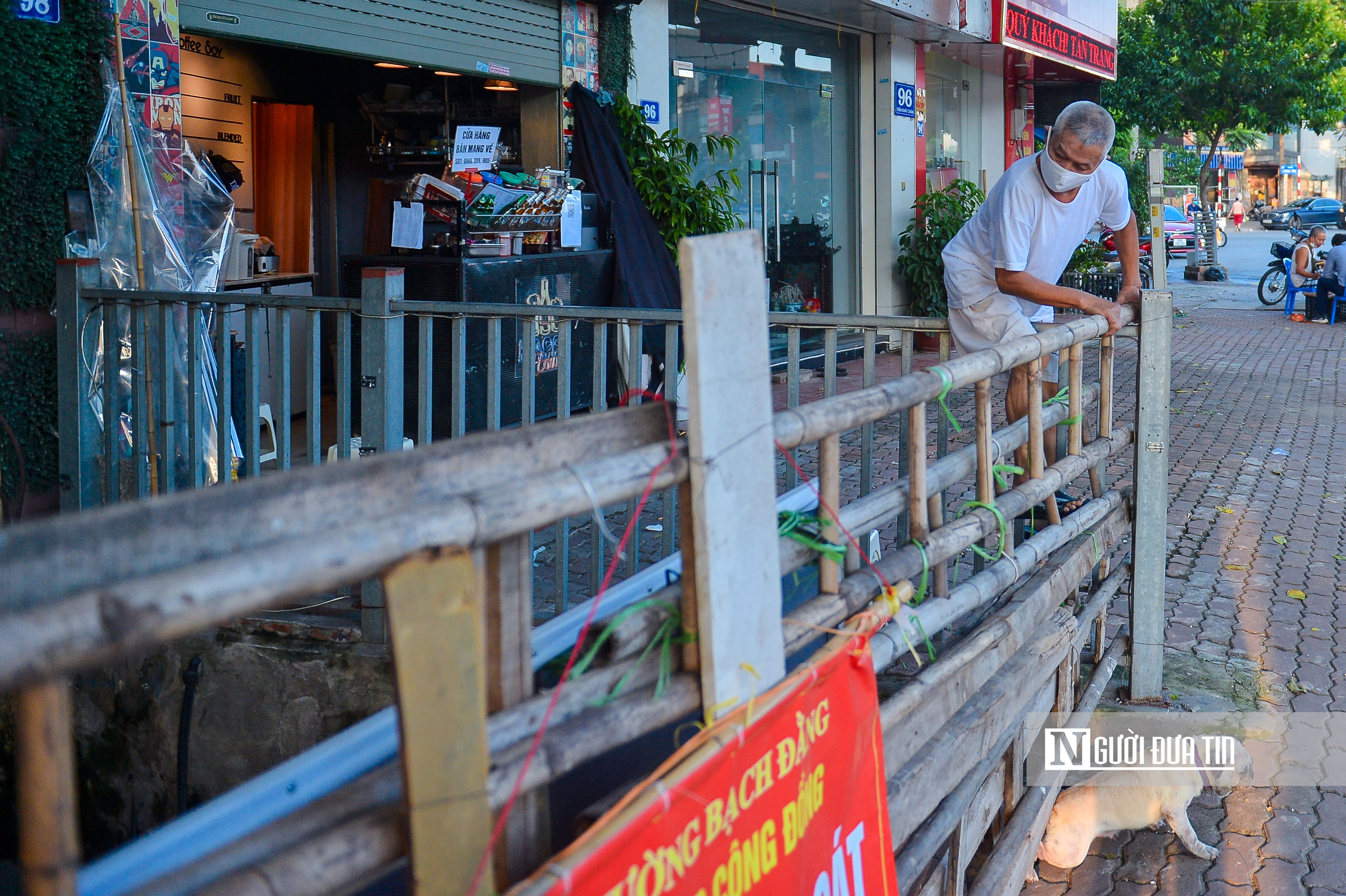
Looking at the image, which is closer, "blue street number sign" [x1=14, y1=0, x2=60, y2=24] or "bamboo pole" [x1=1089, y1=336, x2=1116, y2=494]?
"bamboo pole" [x1=1089, y1=336, x2=1116, y2=494]

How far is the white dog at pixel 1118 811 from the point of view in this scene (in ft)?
11.5

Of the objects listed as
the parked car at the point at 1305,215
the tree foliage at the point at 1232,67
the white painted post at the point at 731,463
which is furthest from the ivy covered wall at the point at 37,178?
the parked car at the point at 1305,215

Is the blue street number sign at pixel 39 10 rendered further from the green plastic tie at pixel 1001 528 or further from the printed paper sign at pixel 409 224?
the green plastic tie at pixel 1001 528

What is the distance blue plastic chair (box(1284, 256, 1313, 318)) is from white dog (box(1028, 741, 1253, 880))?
16.3m

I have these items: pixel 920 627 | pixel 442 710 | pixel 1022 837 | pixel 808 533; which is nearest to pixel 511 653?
pixel 442 710

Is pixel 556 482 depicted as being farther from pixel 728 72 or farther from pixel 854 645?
pixel 728 72

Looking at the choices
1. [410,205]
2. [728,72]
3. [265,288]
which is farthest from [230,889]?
[728,72]

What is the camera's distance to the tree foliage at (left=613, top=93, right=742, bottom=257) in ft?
27.5

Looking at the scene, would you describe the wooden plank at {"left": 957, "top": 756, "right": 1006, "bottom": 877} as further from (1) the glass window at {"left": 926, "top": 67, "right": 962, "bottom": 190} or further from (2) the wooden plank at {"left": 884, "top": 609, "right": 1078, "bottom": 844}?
(1) the glass window at {"left": 926, "top": 67, "right": 962, "bottom": 190}

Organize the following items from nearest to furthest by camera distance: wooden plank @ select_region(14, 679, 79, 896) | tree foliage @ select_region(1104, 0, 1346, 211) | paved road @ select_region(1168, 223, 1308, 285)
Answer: wooden plank @ select_region(14, 679, 79, 896) → tree foliage @ select_region(1104, 0, 1346, 211) → paved road @ select_region(1168, 223, 1308, 285)

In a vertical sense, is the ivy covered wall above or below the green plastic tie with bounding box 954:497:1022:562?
above

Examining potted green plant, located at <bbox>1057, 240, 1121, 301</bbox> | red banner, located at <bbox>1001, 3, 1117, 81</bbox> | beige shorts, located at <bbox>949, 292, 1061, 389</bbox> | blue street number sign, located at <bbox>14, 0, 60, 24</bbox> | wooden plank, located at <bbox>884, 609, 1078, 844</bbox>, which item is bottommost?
wooden plank, located at <bbox>884, 609, 1078, 844</bbox>

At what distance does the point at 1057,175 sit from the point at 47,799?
4.47 meters

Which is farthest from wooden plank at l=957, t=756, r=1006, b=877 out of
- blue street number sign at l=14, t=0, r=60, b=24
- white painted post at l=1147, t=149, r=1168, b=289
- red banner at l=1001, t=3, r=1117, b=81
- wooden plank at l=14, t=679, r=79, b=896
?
red banner at l=1001, t=3, r=1117, b=81
